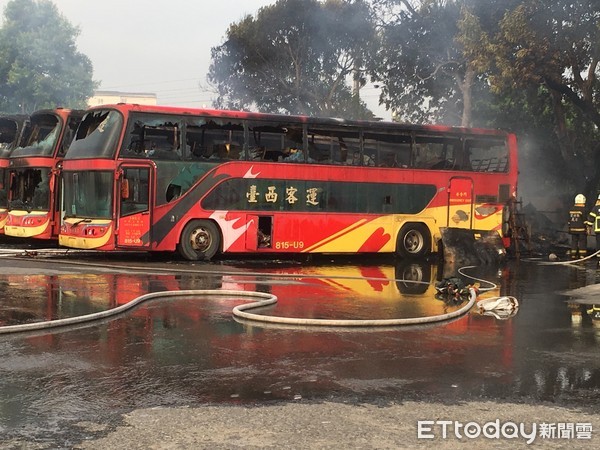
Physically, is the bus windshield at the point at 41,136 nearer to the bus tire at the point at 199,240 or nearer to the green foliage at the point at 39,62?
the bus tire at the point at 199,240

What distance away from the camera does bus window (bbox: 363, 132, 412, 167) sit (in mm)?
18375

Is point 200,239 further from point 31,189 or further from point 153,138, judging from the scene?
point 31,189

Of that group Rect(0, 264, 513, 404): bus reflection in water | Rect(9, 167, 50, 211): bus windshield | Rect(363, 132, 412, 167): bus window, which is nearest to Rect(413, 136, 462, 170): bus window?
Rect(363, 132, 412, 167): bus window

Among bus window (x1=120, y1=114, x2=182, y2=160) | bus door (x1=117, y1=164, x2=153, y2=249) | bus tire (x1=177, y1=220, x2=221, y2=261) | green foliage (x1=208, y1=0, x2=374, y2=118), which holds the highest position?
green foliage (x1=208, y1=0, x2=374, y2=118)

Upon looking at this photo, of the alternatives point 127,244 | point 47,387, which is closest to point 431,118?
point 127,244

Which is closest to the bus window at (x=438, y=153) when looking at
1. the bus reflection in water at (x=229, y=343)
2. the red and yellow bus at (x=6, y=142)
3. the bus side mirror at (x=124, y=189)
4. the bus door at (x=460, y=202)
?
the bus door at (x=460, y=202)

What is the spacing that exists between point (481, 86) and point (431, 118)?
282 cm

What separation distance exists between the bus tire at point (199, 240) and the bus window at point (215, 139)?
1.56 metres

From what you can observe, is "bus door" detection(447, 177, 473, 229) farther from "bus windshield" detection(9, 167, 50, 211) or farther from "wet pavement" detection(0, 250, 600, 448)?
"bus windshield" detection(9, 167, 50, 211)

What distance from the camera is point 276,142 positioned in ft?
57.5

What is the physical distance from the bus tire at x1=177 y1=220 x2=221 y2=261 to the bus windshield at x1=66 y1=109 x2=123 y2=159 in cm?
242

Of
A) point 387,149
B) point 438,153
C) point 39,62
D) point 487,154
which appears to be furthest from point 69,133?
point 39,62

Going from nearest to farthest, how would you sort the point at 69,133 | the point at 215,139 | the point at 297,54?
Answer: the point at 215,139
the point at 69,133
the point at 297,54

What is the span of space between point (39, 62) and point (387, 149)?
1626 inches
